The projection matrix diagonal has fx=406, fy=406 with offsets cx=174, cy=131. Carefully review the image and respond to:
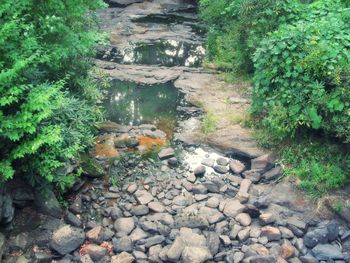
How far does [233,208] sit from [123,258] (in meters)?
1.98

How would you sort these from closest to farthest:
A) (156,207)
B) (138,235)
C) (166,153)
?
(138,235), (156,207), (166,153)

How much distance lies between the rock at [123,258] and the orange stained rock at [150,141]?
116 inches

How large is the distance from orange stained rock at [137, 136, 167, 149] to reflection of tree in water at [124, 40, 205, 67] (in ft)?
13.8

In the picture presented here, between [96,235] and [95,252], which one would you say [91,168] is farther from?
[95,252]

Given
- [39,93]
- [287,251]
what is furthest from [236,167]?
[39,93]

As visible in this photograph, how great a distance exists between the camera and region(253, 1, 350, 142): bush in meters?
6.74

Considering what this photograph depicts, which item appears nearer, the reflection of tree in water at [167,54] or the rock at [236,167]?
the rock at [236,167]

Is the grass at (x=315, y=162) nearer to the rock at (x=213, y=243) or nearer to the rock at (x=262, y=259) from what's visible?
the rock at (x=262, y=259)

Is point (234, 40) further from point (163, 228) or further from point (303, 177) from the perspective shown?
point (163, 228)

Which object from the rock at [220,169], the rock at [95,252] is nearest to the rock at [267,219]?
the rock at [220,169]

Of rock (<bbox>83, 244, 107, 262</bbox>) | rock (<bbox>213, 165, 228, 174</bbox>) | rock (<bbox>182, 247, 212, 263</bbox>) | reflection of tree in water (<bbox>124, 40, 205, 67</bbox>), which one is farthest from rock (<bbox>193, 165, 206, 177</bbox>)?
reflection of tree in water (<bbox>124, 40, 205, 67</bbox>)

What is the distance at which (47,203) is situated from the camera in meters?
6.14

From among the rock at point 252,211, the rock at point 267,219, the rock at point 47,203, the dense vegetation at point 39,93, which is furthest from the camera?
the rock at point 252,211

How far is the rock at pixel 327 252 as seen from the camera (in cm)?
584
